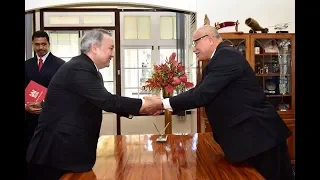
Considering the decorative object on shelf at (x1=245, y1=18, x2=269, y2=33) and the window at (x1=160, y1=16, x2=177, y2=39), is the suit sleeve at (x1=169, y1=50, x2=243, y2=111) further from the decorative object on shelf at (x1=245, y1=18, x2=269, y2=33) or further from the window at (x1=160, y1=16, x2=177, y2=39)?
the window at (x1=160, y1=16, x2=177, y2=39)

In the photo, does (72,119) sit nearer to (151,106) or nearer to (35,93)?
(151,106)

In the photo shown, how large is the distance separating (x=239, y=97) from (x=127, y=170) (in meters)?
0.77

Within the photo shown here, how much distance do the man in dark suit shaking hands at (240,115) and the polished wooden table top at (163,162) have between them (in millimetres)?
124

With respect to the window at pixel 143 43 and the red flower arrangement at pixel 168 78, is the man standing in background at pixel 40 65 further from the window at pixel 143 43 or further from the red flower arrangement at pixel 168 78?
the window at pixel 143 43

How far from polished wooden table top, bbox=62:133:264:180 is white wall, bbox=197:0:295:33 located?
268cm

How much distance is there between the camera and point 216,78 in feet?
6.24

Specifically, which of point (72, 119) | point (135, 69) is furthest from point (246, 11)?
point (72, 119)

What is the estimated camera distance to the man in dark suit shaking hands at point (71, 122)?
1665 millimetres

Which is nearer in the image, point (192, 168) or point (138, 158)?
point (192, 168)

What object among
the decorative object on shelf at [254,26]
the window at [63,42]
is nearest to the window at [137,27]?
the window at [63,42]

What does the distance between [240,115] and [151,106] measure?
0.64m

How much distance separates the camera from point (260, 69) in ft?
14.9
